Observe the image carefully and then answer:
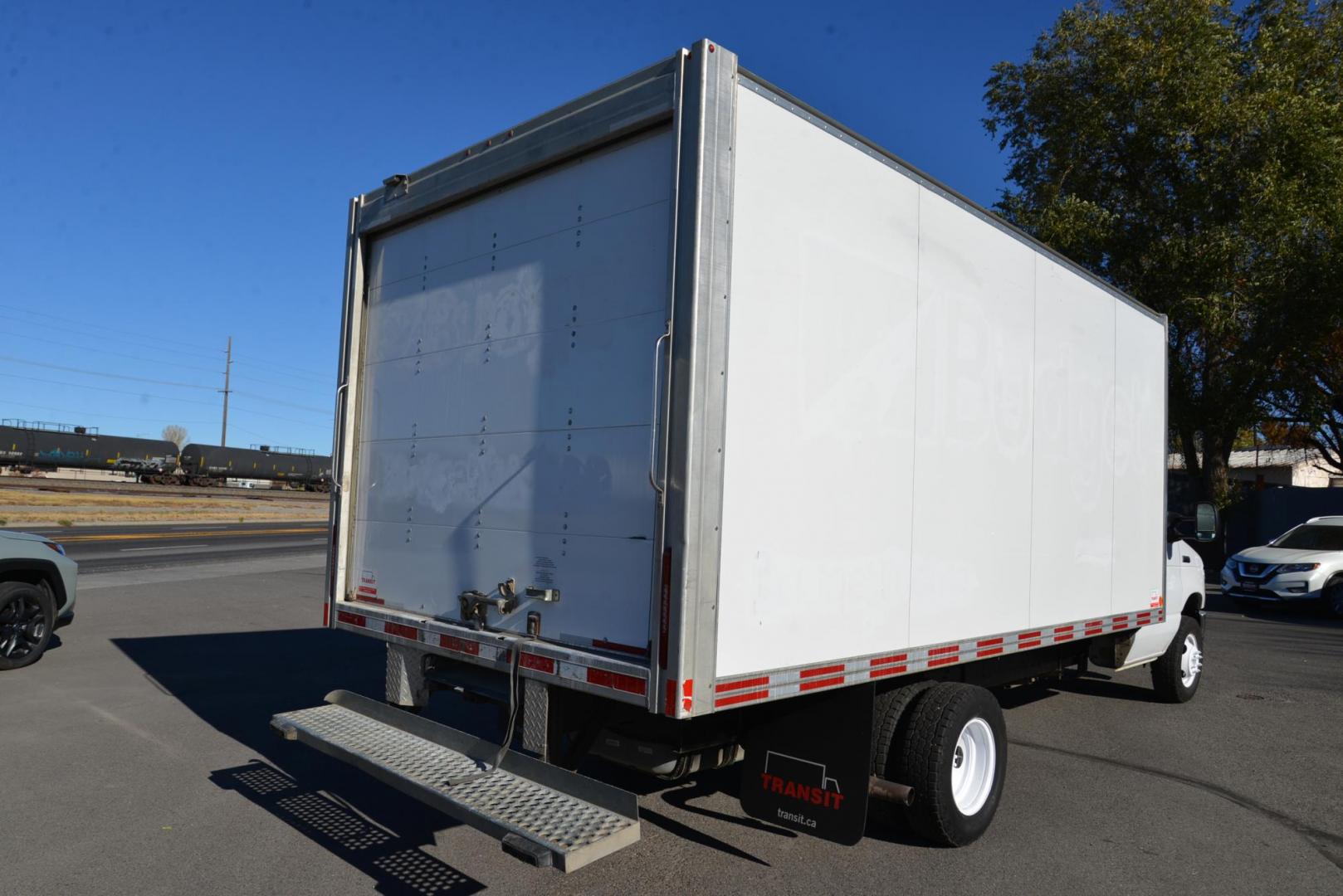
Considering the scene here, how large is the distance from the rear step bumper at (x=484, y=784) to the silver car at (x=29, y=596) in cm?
506

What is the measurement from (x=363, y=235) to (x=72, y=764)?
3.64 m

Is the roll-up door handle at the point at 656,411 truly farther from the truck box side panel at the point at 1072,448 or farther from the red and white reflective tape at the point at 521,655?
the truck box side panel at the point at 1072,448

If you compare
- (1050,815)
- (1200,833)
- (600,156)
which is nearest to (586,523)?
(600,156)

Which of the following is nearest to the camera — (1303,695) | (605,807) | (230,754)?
(605,807)

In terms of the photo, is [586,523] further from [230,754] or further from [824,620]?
[230,754]

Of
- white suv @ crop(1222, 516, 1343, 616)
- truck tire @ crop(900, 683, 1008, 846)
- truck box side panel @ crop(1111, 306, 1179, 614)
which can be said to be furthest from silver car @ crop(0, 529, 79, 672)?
white suv @ crop(1222, 516, 1343, 616)

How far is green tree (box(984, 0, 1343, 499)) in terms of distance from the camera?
1892 cm

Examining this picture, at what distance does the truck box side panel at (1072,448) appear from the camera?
18.5 ft

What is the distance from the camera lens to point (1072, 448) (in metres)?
5.99

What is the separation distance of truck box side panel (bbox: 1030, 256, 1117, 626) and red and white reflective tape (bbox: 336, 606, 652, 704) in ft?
9.74

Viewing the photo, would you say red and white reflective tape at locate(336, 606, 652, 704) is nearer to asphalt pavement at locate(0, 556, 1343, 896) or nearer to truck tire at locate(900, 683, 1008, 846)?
asphalt pavement at locate(0, 556, 1343, 896)

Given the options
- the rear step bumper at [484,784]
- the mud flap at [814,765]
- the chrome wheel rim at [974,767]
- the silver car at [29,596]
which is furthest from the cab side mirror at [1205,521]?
the silver car at [29,596]

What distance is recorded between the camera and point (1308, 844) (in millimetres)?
5043

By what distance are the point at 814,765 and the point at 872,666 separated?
1.68 ft
